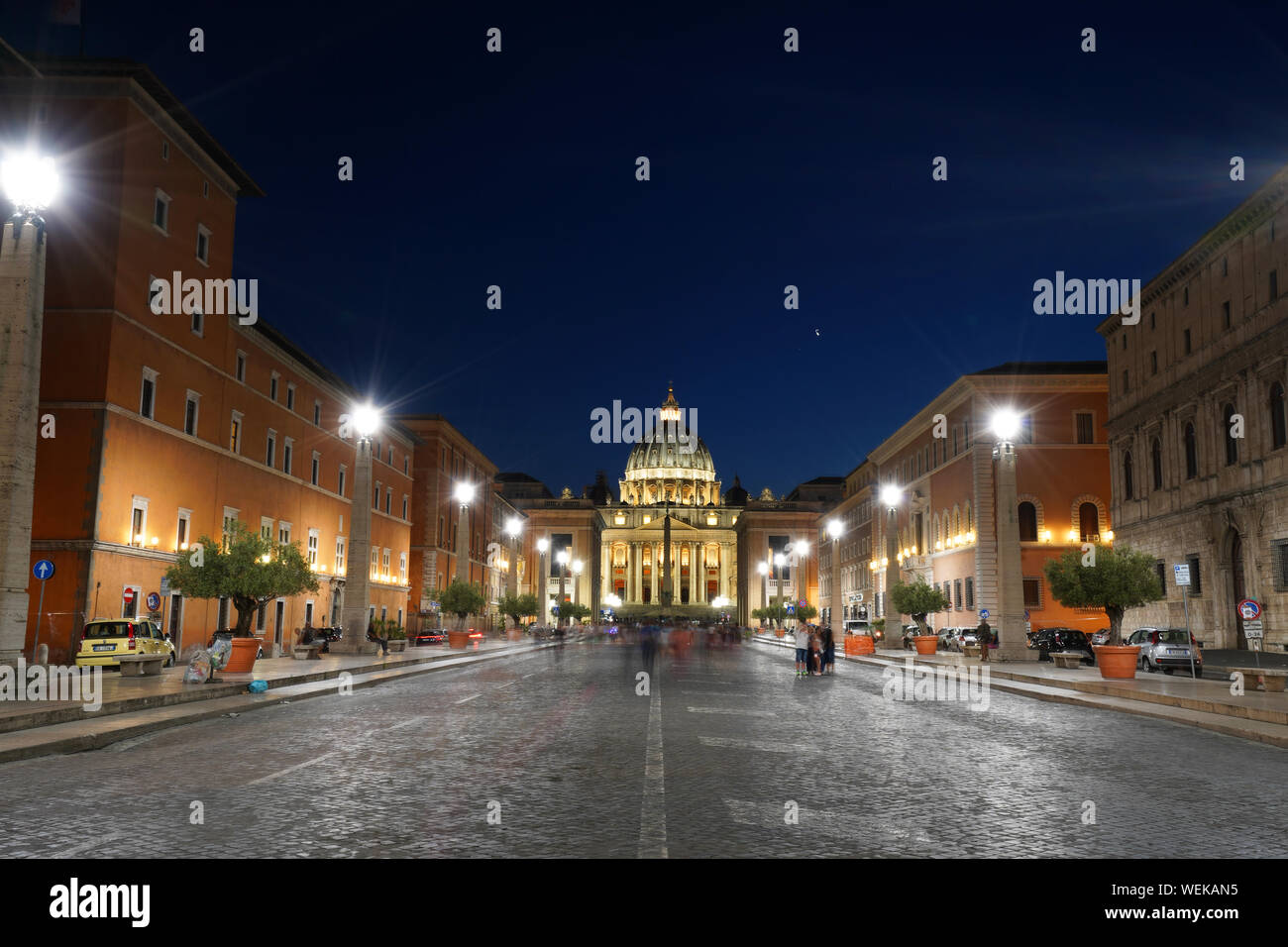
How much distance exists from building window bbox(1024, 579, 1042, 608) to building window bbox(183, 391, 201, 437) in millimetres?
42254

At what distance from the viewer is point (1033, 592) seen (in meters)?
56.9

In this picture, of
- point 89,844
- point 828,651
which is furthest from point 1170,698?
point 89,844

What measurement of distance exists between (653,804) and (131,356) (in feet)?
97.6

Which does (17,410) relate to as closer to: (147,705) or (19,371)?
(19,371)

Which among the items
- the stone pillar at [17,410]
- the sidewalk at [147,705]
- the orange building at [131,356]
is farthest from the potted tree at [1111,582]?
the stone pillar at [17,410]

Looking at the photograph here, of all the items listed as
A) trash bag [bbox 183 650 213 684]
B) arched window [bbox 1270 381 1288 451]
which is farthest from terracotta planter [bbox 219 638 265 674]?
arched window [bbox 1270 381 1288 451]

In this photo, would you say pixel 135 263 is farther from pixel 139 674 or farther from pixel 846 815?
pixel 846 815

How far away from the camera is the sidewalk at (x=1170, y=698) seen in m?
16.0

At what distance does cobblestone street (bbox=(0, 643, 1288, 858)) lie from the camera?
7289 millimetres

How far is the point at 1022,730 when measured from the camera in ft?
51.2

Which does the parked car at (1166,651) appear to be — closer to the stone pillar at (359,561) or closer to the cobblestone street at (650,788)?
the cobblestone street at (650,788)
